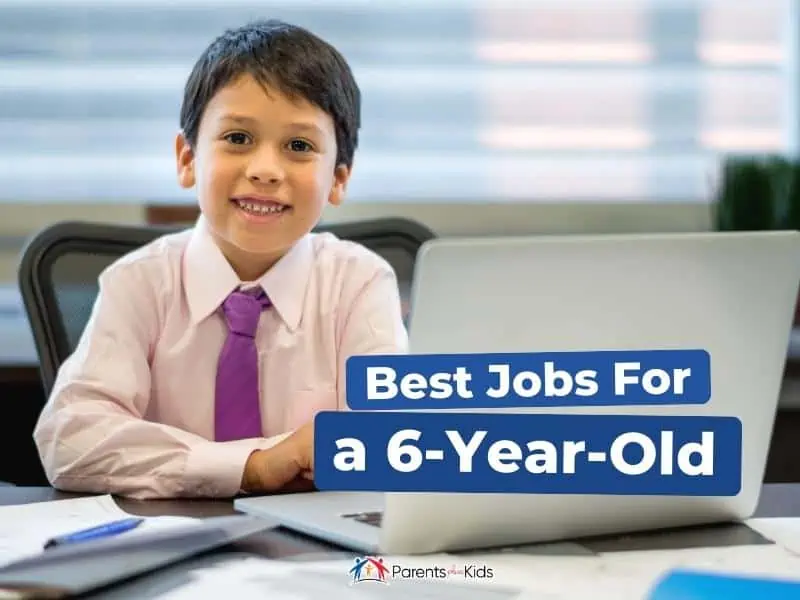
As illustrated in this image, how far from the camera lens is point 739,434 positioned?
36.7 inches

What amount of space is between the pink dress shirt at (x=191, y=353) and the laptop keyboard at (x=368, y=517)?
0.25 meters

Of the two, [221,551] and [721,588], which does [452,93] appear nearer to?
[221,551]

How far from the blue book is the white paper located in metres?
0.36

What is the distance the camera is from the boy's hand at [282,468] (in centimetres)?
126

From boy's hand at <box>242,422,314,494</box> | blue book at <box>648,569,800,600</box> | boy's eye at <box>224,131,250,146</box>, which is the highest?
boy's eye at <box>224,131,250,146</box>

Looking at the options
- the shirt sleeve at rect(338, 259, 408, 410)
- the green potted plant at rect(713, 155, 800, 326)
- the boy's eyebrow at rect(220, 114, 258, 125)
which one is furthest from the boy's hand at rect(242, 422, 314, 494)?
the green potted plant at rect(713, 155, 800, 326)

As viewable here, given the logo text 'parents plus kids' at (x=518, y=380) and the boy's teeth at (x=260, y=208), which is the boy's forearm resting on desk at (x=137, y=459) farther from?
the logo text 'parents plus kids' at (x=518, y=380)

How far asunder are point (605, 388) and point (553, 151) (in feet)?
5.76

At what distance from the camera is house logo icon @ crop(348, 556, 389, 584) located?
2.84 ft

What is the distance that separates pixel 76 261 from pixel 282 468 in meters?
0.53

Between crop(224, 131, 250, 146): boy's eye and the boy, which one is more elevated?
crop(224, 131, 250, 146): boy's eye

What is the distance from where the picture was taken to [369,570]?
0.88m

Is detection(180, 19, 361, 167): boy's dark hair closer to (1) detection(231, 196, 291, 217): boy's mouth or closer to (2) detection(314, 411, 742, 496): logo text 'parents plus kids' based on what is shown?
(1) detection(231, 196, 291, 217): boy's mouth

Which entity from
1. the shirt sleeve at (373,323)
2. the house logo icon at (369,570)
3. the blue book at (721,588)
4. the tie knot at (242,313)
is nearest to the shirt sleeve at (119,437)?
the tie knot at (242,313)
